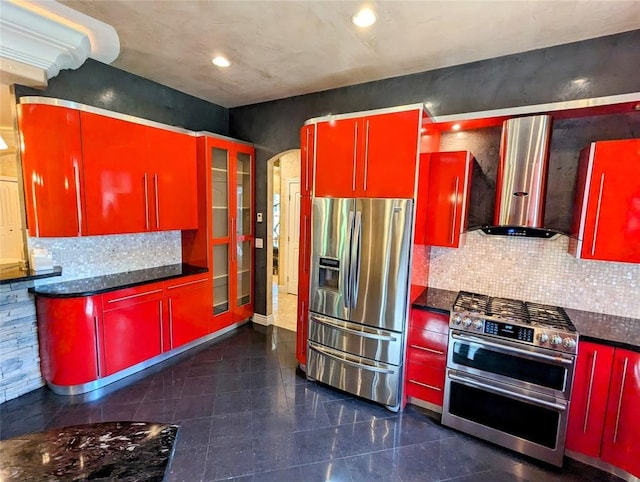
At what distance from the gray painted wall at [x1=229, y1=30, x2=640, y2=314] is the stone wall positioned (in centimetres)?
301

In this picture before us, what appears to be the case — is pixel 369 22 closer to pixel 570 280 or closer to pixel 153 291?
pixel 570 280

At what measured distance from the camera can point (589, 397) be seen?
6.68ft

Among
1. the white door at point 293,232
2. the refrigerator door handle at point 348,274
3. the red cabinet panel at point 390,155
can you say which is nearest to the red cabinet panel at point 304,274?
the refrigerator door handle at point 348,274

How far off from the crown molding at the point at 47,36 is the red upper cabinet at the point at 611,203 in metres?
3.65

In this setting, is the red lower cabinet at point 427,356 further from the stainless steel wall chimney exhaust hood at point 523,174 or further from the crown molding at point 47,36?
the crown molding at point 47,36

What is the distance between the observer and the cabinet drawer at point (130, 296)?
277cm

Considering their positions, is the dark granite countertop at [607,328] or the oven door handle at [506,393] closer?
the dark granite countertop at [607,328]

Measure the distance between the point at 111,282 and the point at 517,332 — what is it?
11.3 feet

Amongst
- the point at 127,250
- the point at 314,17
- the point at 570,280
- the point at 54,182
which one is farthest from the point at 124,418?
the point at 570,280

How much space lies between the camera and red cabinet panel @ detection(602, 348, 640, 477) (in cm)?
190

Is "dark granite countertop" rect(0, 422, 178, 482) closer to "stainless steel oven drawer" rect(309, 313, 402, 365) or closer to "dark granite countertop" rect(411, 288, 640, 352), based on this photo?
"stainless steel oven drawer" rect(309, 313, 402, 365)

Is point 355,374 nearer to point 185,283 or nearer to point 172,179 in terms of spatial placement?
point 185,283

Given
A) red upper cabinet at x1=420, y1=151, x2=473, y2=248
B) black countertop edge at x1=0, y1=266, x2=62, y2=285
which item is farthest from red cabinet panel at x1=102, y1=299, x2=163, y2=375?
red upper cabinet at x1=420, y1=151, x2=473, y2=248

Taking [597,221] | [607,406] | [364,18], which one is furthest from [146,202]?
[607,406]
